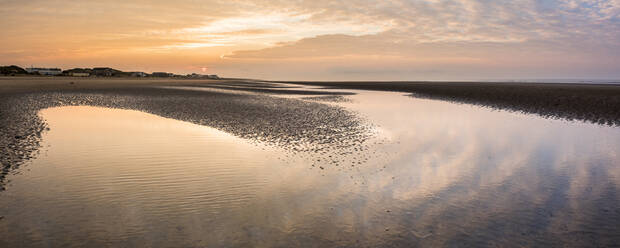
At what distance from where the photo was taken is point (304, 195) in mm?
8773

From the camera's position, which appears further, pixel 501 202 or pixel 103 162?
pixel 103 162

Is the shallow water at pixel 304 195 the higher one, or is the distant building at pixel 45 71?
the distant building at pixel 45 71

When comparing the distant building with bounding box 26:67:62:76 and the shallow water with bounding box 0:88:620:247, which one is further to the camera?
the distant building with bounding box 26:67:62:76

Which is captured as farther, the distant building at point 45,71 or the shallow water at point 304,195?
the distant building at point 45,71

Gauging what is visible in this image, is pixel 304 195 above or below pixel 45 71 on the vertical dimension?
below

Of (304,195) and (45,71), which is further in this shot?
(45,71)

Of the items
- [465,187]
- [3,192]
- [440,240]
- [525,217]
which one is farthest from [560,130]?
[3,192]

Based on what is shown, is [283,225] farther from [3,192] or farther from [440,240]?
[3,192]

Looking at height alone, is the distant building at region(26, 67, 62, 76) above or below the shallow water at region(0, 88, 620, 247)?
above

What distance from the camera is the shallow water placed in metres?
6.51

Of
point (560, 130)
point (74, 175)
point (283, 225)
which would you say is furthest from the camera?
point (560, 130)

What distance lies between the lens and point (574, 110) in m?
31.4

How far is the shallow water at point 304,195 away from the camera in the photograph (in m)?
6.51

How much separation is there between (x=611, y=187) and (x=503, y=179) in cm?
252
